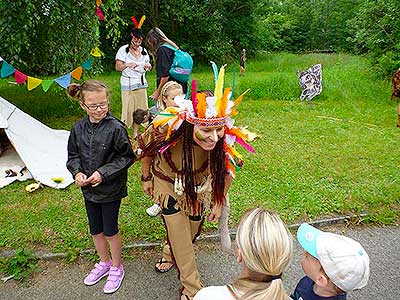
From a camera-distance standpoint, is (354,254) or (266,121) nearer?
(354,254)

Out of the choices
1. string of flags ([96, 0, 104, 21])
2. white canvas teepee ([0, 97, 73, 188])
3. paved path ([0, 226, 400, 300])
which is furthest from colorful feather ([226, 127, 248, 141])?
string of flags ([96, 0, 104, 21])

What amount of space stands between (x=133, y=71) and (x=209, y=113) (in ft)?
13.3

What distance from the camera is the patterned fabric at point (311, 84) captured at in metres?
9.17

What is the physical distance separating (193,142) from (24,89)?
27.2 ft

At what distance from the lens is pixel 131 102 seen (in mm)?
6320

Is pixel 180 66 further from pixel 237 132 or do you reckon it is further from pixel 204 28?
pixel 204 28

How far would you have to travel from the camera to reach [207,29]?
1658 cm

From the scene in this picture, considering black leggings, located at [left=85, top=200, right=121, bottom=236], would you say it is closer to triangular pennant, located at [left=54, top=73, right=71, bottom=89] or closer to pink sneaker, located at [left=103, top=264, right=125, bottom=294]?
pink sneaker, located at [left=103, top=264, right=125, bottom=294]

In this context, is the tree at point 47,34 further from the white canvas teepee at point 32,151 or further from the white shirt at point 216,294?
the white shirt at point 216,294

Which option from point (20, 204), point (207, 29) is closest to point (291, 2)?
point (207, 29)

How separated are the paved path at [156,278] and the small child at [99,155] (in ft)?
1.70

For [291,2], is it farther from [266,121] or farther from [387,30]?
[266,121]

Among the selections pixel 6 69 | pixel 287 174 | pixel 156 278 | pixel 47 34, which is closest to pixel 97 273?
pixel 156 278

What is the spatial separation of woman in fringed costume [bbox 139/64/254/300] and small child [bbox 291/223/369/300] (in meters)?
0.82
